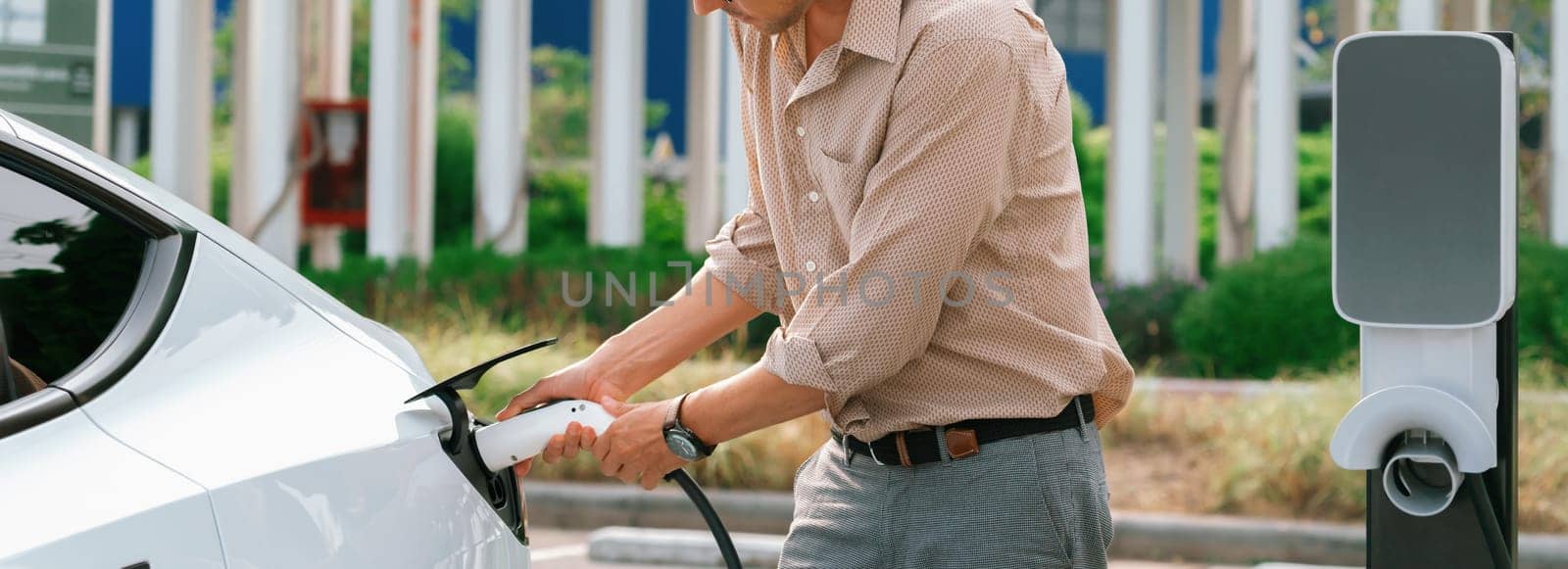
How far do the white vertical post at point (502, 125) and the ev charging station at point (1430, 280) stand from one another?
1155 cm

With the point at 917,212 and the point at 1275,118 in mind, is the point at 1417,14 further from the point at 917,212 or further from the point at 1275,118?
the point at 917,212

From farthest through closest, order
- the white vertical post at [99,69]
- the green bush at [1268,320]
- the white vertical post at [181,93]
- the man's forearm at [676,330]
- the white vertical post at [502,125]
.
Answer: the white vertical post at [502,125], the white vertical post at [181,93], the white vertical post at [99,69], the green bush at [1268,320], the man's forearm at [676,330]

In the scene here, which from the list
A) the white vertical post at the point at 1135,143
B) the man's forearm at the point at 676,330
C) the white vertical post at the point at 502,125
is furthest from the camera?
the white vertical post at the point at 502,125

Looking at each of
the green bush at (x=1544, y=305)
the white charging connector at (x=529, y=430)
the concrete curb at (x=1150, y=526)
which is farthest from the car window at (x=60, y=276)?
the green bush at (x=1544, y=305)

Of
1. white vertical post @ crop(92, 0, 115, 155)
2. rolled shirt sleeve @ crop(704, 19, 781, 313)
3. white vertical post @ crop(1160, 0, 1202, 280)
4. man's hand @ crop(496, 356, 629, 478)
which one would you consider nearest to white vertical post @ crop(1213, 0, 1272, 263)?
white vertical post @ crop(1160, 0, 1202, 280)

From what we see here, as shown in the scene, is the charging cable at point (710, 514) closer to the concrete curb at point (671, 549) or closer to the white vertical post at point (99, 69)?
the concrete curb at point (671, 549)

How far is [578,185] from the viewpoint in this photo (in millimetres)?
19906

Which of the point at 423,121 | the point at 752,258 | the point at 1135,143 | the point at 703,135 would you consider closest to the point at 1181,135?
the point at 1135,143

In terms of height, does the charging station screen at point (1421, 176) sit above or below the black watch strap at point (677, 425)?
above

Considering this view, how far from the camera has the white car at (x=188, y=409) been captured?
1631 mm

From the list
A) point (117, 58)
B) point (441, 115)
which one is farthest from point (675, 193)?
point (117, 58)

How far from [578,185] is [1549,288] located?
12.3 m

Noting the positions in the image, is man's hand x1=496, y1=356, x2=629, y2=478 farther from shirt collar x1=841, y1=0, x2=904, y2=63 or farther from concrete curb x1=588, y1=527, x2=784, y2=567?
concrete curb x1=588, y1=527, x2=784, y2=567

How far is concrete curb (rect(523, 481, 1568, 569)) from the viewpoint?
20.6 ft
